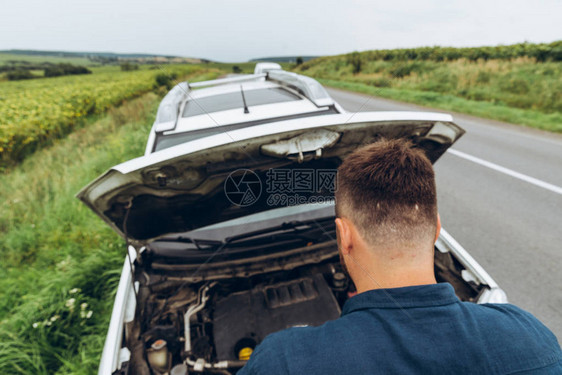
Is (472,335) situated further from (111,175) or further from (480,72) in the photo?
(480,72)

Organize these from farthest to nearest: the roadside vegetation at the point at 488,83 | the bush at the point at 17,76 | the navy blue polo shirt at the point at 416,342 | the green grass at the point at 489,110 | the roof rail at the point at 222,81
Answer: the bush at the point at 17,76 < the roadside vegetation at the point at 488,83 < the green grass at the point at 489,110 < the roof rail at the point at 222,81 < the navy blue polo shirt at the point at 416,342

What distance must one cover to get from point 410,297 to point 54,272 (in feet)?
12.7

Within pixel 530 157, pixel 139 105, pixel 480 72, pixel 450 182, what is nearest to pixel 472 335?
pixel 450 182

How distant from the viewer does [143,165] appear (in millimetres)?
1369

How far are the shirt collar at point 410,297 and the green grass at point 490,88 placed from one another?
20.6 feet

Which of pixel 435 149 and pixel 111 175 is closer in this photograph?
pixel 111 175

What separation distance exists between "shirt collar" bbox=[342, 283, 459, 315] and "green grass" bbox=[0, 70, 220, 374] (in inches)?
98.3

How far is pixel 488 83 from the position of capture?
40.1ft

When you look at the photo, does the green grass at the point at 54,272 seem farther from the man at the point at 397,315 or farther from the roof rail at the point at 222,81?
the man at the point at 397,315

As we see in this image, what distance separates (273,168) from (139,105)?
13.5 m

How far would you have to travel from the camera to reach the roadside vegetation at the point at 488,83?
892 centimetres

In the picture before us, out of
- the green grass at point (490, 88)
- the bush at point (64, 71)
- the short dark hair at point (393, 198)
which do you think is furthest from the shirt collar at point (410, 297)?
the bush at point (64, 71)

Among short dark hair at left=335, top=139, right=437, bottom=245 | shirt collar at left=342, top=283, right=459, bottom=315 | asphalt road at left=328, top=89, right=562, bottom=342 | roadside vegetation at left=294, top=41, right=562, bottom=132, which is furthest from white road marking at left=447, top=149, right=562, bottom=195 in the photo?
shirt collar at left=342, top=283, right=459, bottom=315

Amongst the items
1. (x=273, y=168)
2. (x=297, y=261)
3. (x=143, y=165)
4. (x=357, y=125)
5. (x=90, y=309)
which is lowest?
(x=90, y=309)
